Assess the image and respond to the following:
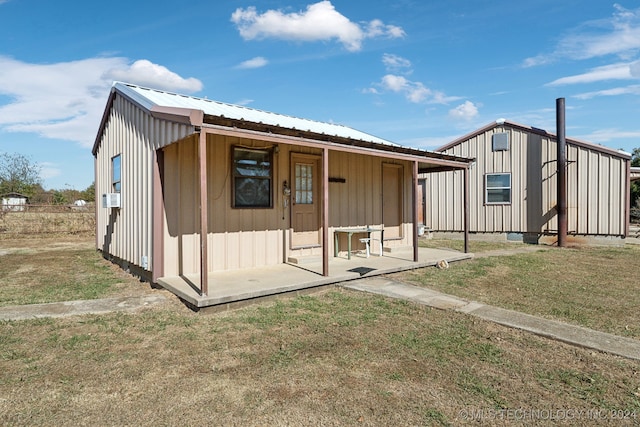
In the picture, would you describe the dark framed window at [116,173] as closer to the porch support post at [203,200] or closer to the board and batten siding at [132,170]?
the board and batten siding at [132,170]

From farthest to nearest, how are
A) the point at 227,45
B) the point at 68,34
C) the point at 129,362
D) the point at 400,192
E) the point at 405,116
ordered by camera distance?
the point at 405,116, the point at 227,45, the point at 68,34, the point at 400,192, the point at 129,362

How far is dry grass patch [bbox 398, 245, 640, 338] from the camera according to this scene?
4.23m

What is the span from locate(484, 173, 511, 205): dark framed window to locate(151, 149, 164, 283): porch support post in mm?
11150

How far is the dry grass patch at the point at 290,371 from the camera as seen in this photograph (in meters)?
2.25

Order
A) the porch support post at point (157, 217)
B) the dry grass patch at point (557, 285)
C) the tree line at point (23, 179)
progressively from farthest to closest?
1. the tree line at point (23, 179)
2. the porch support post at point (157, 217)
3. the dry grass patch at point (557, 285)

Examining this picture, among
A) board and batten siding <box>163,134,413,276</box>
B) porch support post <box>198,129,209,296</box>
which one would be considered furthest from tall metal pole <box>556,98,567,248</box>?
porch support post <box>198,129,209,296</box>

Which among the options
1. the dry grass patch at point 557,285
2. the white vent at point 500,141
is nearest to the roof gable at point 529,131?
the white vent at point 500,141

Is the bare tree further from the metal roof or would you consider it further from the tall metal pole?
the tall metal pole

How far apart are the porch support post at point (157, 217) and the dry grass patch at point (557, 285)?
394 centimetres

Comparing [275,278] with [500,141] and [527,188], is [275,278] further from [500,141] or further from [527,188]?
[500,141]

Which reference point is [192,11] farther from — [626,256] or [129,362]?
[626,256]

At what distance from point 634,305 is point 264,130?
5.27 metres

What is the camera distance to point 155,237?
5.52m

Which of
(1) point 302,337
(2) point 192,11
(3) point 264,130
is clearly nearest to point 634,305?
(1) point 302,337
